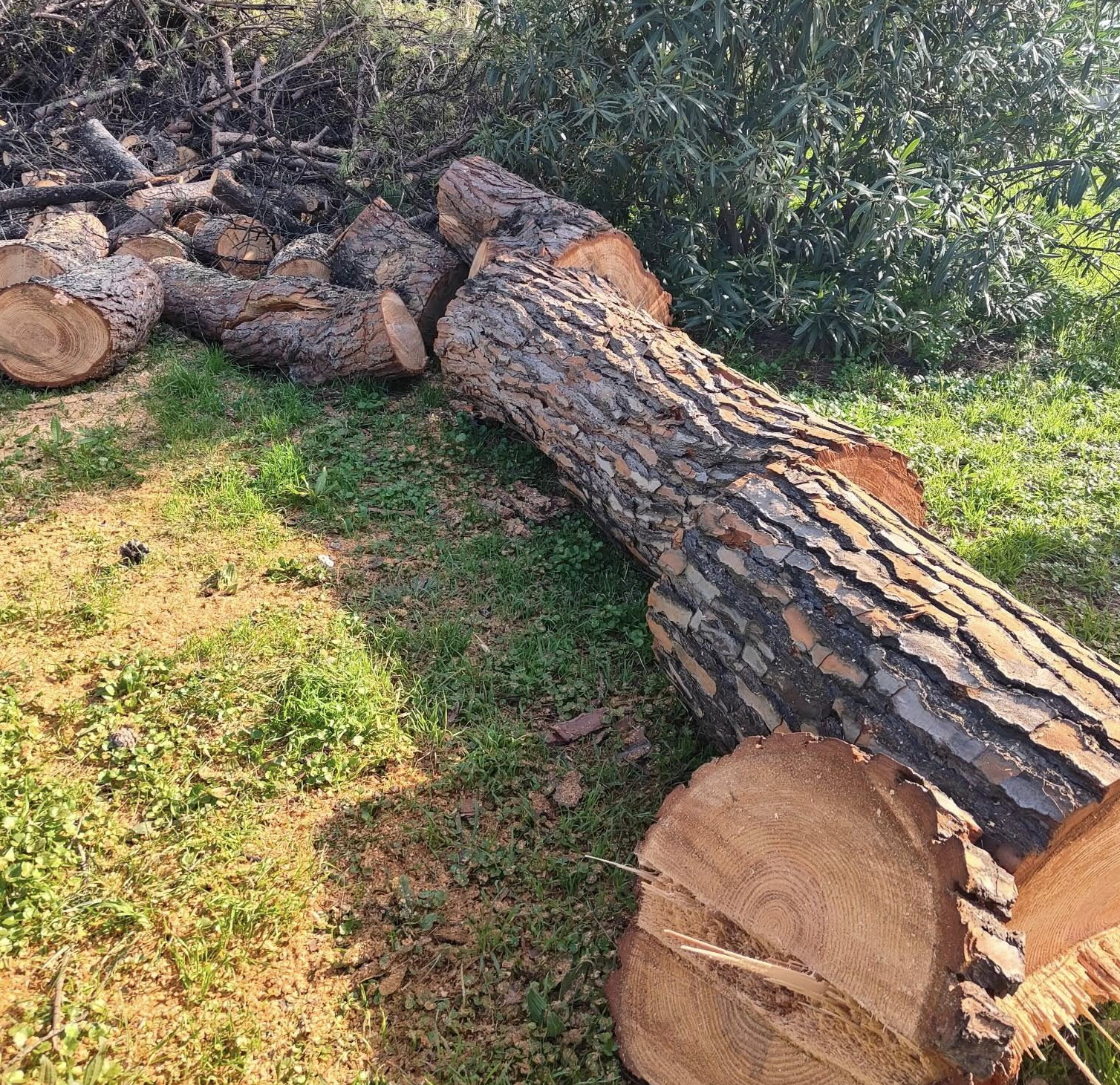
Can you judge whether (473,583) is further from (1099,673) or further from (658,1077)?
(1099,673)

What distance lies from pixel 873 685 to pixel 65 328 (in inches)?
180

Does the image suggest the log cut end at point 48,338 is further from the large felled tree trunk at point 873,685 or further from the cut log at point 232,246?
Result: the large felled tree trunk at point 873,685

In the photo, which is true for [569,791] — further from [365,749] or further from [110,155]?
[110,155]

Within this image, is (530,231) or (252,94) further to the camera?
(252,94)

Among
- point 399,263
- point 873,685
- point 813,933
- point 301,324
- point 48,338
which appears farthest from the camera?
point 399,263

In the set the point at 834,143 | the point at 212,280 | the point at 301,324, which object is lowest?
the point at 212,280

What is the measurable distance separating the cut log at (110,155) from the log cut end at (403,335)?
3.38 meters

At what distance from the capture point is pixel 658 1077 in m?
1.79

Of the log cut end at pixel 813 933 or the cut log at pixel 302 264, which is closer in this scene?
the log cut end at pixel 813 933

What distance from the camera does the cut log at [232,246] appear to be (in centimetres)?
609

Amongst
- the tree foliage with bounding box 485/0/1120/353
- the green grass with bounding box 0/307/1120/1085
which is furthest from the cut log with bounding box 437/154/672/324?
the green grass with bounding box 0/307/1120/1085

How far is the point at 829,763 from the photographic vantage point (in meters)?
1.66

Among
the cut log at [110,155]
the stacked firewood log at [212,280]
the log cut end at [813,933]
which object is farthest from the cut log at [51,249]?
the log cut end at [813,933]

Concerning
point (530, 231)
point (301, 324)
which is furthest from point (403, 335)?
point (530, 231)
